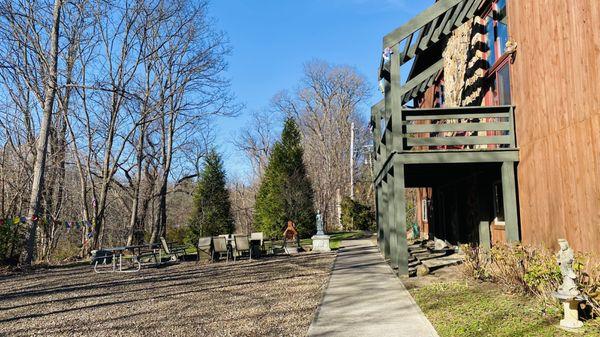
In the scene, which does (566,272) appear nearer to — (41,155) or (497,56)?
(497,56)

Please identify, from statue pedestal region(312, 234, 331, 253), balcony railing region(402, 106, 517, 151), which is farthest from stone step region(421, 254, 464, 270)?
statue pedestal region(312, 234, 331, 253)

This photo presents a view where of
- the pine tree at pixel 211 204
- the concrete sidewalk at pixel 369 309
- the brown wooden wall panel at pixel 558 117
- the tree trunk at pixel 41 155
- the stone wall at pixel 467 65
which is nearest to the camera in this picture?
the concrete sidewalk at pixel 369 309

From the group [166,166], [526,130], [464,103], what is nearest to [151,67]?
[166,166]

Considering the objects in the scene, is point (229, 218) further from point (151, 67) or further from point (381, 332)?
point (381, 332)

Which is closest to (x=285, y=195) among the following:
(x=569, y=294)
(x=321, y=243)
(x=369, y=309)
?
(x=321, y=243)

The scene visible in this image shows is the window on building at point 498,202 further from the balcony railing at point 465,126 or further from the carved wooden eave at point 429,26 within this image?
the carved wooden eave at point 429,26

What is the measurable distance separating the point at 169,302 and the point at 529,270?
5318 mm

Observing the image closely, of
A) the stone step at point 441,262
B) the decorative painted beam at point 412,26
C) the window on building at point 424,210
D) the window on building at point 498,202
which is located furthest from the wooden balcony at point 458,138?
the window on building at point 424,210

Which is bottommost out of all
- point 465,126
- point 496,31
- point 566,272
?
point 566,272

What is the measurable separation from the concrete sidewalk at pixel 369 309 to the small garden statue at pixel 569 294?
1351 millimetres

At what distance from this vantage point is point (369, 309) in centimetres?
614

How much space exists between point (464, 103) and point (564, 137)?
5405 millimetres

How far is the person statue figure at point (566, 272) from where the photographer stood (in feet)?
15.6

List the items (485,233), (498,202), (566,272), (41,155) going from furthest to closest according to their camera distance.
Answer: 1. (41,155)
2. (485,233)
3. (498,202)
4. (566,272)
